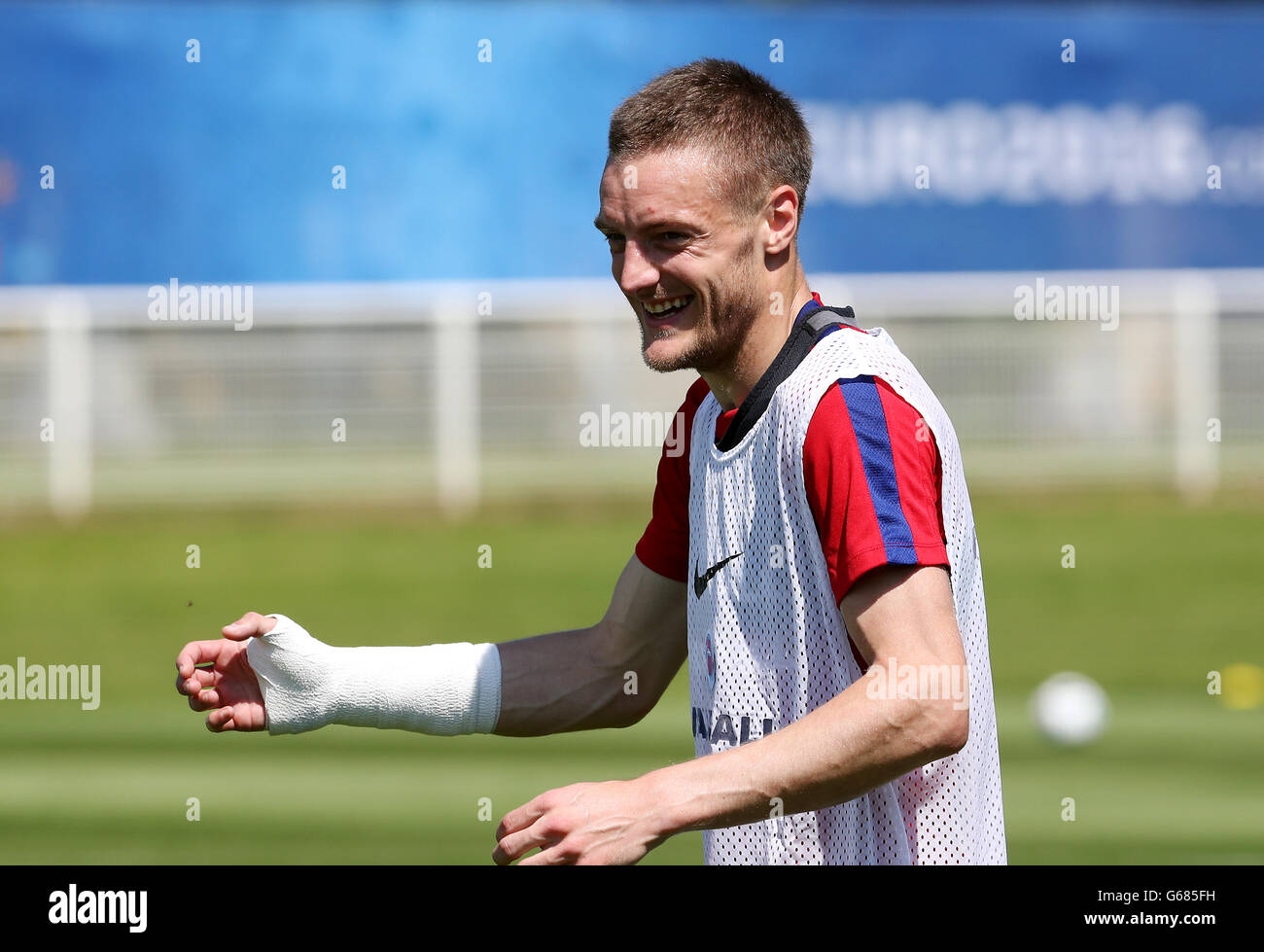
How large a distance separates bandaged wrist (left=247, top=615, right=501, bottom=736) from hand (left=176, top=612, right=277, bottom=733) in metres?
0.05

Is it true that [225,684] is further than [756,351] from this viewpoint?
Yes

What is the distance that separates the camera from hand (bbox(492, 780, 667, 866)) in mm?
2887

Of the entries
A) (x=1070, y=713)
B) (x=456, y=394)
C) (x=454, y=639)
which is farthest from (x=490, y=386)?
(x=1070, y=713)

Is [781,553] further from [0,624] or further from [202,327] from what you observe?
[202,327]

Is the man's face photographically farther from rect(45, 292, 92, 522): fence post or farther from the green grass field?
rect(45, 292, 92, 522): fence post

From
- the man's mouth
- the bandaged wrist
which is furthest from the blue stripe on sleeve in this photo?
the bandaged wrist

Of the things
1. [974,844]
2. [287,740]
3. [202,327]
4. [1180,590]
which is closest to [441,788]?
[287,740]

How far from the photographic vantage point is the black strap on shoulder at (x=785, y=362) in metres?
3.36

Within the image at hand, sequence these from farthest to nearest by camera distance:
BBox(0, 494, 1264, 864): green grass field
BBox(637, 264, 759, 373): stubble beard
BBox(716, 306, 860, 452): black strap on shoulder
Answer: BBox(0, 494, 1264, 864): green grass field
BBox(637, 264, 759, 373): stubble beard
BBox(716, 306, 860, 452): black strap on shoulder

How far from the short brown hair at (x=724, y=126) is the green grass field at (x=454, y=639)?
2379 mm

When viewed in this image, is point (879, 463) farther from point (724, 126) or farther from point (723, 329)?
point (724, 126)

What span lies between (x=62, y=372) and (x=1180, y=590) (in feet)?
38.2

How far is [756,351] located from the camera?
350cm

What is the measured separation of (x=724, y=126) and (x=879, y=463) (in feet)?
2.77
